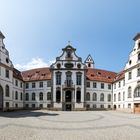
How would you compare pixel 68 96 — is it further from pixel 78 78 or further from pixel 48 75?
pixel 48 75

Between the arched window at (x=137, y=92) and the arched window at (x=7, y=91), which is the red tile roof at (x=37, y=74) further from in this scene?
the arched window at (x=137, y=92)

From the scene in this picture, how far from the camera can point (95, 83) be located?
52.3m

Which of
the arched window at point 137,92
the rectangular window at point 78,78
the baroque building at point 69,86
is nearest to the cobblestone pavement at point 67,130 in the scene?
the arched window at point 137,92

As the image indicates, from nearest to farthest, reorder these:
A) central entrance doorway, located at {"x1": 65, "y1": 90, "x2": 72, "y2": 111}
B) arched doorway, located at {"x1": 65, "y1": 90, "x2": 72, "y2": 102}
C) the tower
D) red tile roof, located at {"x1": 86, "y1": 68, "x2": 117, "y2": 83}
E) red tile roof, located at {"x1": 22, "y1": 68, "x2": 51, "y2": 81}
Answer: central entrance doorway, located at {"x1": 65, "y1": 90, "x2": 72, "y2": 111}
arched doorway, located at {"x1": 65, "y1": 90, "x2": 72, "y2": 102}
red tile roof, located at {"x1": 22, "y1": 68, "x2": 51, "y2": 81}
red tile roof, located at {"x1": 86, "y1": 68, "x2": 117, "y2": 83}
the tower

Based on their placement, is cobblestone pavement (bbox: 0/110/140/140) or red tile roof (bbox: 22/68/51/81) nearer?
cobblestone pavement (bbox: 0/110/140/140)

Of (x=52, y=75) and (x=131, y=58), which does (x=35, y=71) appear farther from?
(x=131, y=58)

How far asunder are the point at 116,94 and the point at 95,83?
6370 mm

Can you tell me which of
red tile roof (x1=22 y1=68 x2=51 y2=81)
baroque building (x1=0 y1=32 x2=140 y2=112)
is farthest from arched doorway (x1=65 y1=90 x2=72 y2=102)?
red tile roof (x1=22 y1=68 x2=51 y2=81)

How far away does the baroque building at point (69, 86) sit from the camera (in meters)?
38.0

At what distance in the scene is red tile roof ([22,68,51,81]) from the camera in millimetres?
51531

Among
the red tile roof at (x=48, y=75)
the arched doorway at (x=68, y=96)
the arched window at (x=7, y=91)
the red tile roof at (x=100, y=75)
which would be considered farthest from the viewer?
the red tile roof at (x=100, y=75)

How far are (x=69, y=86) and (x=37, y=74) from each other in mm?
11699

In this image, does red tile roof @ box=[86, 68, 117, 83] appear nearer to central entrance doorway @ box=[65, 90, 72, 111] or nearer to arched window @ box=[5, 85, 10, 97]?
central entrance doorway @ box=[65, 90, 72, 111]

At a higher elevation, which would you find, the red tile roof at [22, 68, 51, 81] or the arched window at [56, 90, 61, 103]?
the red tile roof at [22, 68, 51, 81]
